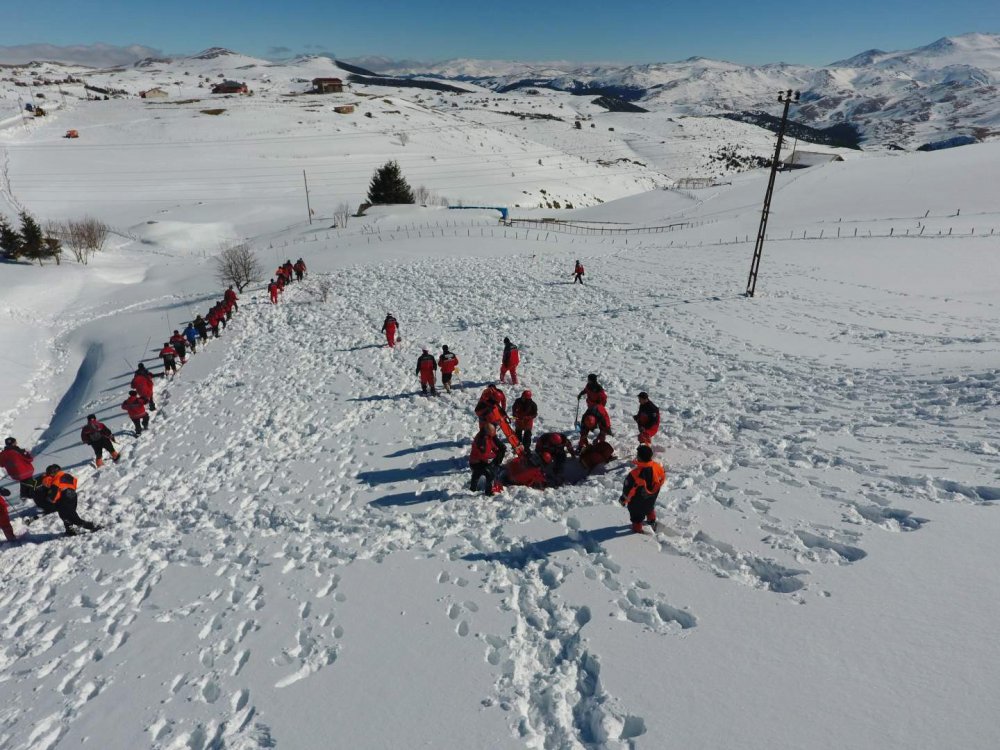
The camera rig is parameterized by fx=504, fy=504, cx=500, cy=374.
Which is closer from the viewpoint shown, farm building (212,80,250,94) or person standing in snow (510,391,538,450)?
person standing in snow (510,391,538,450)

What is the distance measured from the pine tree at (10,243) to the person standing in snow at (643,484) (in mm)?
53987

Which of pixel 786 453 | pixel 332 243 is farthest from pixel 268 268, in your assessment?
pixel 786 453

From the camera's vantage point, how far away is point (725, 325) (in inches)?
810

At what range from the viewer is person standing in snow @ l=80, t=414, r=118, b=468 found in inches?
521

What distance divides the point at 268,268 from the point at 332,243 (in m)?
7.26

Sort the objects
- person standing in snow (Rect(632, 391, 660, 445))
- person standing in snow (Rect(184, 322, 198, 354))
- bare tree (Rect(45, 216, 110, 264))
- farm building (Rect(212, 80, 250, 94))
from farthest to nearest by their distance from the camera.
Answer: farm building (Rect(212, 80, 250, 94)), bare tree (Rect(45, 216, 110, 264)), person standing in snow (Rect(184, 322, 198, 354)), person standing in snow (Rect(632, 391, 660, 445))

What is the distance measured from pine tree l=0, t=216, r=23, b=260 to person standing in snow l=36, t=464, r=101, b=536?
44.5 meters

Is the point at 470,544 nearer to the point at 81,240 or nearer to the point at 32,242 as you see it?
the point at 32,242

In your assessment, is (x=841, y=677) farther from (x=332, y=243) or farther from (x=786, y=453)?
(x=332, y=243)

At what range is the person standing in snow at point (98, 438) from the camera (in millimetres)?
13242

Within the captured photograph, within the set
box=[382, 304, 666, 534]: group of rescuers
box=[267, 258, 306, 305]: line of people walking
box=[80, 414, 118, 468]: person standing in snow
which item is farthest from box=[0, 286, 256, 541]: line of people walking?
box=[382, 304, 666, 534]: group of rescuers

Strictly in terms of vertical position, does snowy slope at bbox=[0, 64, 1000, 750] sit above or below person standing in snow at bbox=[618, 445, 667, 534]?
below

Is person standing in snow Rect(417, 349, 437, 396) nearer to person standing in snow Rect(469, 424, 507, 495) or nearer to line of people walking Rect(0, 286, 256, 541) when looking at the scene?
person standing in snow Rect(469, 424, 507, 495)

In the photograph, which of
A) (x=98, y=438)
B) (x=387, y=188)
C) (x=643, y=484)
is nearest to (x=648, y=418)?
(x=643, y=484)
